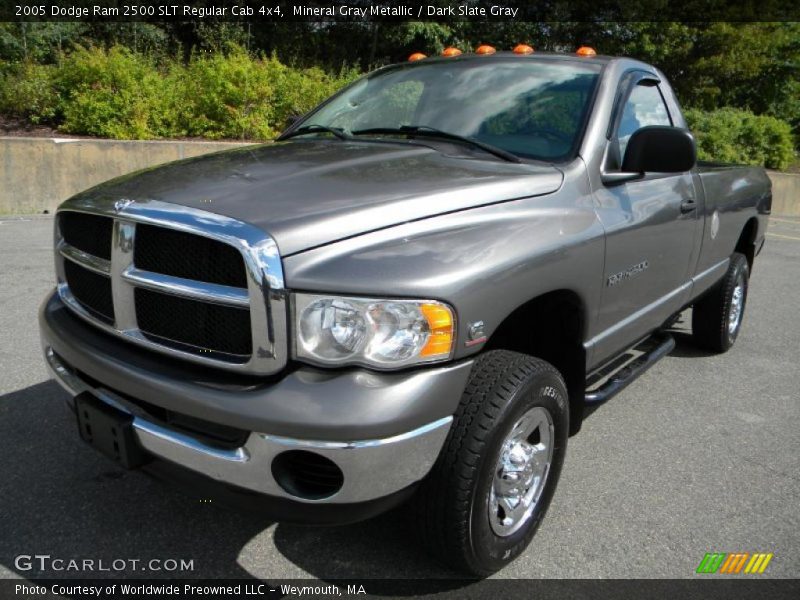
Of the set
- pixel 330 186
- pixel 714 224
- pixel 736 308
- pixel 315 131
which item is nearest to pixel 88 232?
pixel 330 186

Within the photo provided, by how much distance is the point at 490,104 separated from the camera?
308cm

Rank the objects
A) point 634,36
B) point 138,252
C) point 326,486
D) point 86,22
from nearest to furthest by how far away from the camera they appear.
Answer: point 326,486
point 138,252
point 86,22
point 634,36

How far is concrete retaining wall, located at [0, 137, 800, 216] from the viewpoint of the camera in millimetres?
9664

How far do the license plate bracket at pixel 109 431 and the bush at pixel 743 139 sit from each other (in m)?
17.0

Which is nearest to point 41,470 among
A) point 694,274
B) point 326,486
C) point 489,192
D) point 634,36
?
point 326,486

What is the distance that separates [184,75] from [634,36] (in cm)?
1381

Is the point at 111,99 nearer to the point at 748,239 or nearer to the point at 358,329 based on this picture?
the point at 748,239

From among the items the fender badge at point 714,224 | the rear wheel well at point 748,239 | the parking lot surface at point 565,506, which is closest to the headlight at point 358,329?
the parking lot surface at point 565,506

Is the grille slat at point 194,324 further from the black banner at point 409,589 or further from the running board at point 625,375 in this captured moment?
the running board at point 625,375

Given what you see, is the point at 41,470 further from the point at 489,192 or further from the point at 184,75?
the point at 184,75

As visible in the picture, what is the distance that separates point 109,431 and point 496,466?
47.9 inches

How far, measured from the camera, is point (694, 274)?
153 inches

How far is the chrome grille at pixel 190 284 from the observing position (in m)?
1.86

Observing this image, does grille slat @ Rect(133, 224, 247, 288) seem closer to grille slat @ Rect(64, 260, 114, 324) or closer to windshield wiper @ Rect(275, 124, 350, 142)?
grille slat @ Rect(64, 260, 114, 324)
